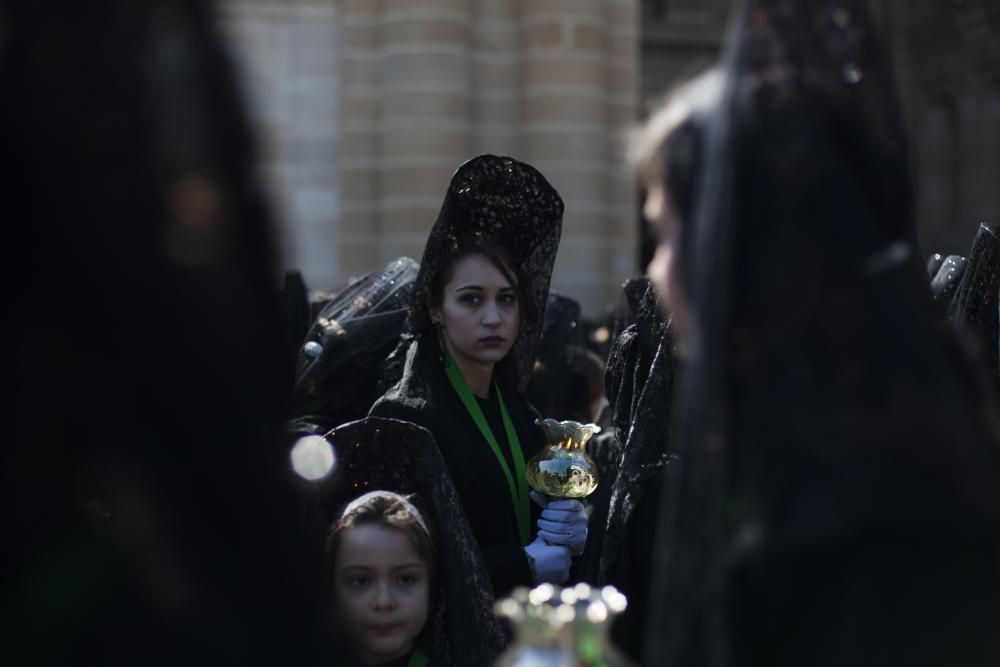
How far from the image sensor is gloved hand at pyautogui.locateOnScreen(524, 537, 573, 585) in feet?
10.4

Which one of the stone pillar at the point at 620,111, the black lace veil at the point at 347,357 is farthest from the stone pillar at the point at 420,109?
the black lace veil at the point at 347,357

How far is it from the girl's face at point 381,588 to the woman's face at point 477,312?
2.86 ft

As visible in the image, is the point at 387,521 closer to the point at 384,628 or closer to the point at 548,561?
the point at 384,628

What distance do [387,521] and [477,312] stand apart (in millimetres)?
898

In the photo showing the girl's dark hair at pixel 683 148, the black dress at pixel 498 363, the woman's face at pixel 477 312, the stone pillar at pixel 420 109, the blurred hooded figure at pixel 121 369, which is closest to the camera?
the blurred hooded figure at pixel 121 369

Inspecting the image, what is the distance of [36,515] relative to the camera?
1.46m

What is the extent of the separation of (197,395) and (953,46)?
15305 mm

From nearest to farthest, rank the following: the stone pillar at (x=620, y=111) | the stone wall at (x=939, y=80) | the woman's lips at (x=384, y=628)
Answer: the woman's lips at (x=384, y=628) < the stone pillar at (x=620, y=111) < the stone wall at (x=939, y=80)

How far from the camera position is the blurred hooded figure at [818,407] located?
1.44 m

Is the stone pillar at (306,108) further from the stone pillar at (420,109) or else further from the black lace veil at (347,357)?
the black lace veil at (347,357)

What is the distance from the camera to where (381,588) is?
266 centimetres

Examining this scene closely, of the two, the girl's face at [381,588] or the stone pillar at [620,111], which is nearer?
the girl's face at [381,588]

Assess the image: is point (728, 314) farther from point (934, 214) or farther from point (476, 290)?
point (934, 214)

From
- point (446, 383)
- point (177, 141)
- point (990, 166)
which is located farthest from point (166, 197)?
point (990, 166)
